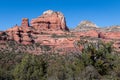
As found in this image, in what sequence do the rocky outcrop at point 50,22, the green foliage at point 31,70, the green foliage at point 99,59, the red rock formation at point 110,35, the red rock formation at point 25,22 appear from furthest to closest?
the rocky outcrop at point 50,22, the red rock formation at point 110,35, the red rock formation at point 25,22, the green foliage at point 31,70, the green foliage at point 99,59

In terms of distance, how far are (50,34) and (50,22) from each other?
13659 mm

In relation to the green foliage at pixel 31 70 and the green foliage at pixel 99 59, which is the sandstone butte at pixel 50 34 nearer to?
the green foliage at pixel 31 70

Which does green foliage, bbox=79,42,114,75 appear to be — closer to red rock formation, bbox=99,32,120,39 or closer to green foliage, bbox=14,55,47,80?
green foliage, bbox=14,55,47,80

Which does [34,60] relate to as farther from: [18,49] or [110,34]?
[110,34]

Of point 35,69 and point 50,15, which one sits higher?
point 50,15

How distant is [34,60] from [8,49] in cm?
7547

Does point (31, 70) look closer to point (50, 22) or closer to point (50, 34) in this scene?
point (50, 34)

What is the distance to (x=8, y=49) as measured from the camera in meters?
122

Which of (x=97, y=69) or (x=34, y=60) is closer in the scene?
(x=97, y=69)

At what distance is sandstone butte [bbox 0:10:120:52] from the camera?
456 feet

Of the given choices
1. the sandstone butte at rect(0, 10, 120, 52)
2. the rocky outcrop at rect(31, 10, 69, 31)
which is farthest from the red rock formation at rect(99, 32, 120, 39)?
the rocky outcrop at rect(31, 10, 69, 31)

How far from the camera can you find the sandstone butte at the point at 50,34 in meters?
139

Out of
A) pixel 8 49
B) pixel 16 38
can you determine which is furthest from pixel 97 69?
pixel 16 38

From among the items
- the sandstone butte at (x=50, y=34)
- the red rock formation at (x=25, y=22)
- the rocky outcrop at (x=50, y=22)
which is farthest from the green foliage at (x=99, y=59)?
the rocky outcrop at (x=50, y=22)
